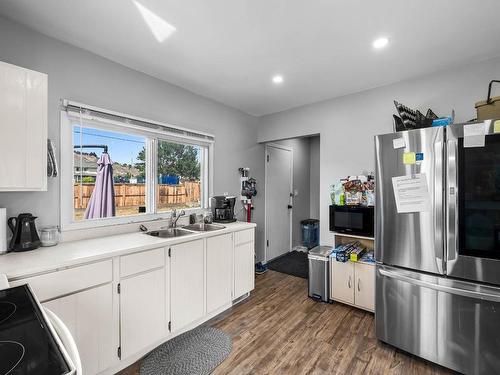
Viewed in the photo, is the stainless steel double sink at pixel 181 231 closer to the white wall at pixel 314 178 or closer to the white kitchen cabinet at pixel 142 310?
the white kitchen cabinet at pixel 142 310

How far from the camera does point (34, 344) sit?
28.2 inches

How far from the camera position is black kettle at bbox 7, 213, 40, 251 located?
5.41ft

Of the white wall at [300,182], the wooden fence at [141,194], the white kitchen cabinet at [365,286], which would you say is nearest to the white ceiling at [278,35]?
the wooden fence at [141,194]

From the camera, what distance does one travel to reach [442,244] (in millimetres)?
1721

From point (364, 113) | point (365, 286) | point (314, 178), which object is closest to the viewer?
point (365, 286)

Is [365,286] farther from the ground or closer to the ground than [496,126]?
closer to the ground

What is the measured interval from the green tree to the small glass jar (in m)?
0.97

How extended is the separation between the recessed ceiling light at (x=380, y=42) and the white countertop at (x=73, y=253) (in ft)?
7.58

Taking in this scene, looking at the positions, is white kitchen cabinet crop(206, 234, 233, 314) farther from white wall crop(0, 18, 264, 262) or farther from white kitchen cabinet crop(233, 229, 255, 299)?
white wall crop(0, 18, 264, 262)

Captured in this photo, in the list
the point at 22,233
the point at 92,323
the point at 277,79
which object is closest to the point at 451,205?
the point at 277,79

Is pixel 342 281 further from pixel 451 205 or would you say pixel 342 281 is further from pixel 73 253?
pixel 73 253

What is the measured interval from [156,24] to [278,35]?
3.07 feet

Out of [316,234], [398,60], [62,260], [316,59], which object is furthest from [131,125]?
[316,234]

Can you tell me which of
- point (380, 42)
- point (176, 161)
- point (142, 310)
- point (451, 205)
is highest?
point (380, 42)
